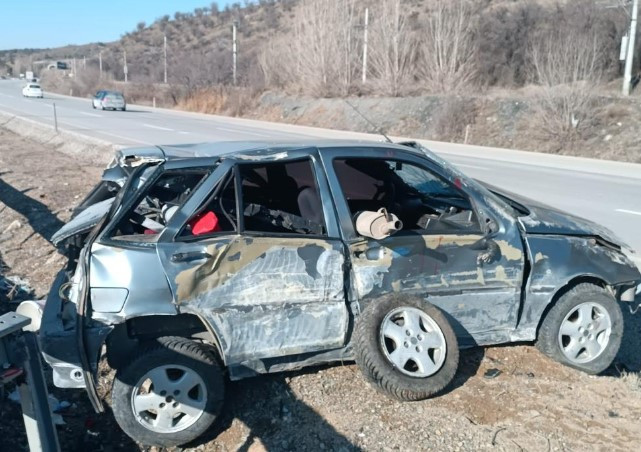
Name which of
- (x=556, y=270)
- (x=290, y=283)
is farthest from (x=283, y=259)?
(x=556, y=270)

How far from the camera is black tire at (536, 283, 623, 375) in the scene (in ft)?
14.9

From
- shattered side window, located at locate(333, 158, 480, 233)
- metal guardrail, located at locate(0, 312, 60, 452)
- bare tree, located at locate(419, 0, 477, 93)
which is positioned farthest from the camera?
bare tree, located at locate(419, 0, 477, 93)

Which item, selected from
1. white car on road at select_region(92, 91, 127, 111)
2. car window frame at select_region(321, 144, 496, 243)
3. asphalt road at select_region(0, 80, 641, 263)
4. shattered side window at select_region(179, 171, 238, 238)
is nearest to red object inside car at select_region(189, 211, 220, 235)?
shattered side window at select_region(179, 171, 238, 238)

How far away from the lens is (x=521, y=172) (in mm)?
17656

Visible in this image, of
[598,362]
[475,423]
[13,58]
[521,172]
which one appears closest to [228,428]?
[475,423]

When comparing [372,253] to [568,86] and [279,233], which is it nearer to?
[279,233]

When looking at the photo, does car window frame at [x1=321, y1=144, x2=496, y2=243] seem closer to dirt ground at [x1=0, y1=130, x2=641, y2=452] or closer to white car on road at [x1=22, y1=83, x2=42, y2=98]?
dirt ground at [x1=0, y1=130, x2=641, y2=452]

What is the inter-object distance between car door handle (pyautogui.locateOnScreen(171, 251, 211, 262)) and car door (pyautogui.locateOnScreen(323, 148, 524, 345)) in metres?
0.91

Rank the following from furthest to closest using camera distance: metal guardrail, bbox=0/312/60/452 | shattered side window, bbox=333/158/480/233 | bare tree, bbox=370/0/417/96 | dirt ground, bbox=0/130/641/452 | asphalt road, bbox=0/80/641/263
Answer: bare tree, bbox=370/0/417/96 → asphalt road, bbox=0/80/641/263 → shattered side window, bbox=333/158/480/233 → dirt ground, bbox=0/130/641/452 → metal guardrail, bbox=0/312/60/452

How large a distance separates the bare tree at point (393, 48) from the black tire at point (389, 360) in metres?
34.4

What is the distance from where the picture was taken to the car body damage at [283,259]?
3678mm

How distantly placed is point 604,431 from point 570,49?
25.2m

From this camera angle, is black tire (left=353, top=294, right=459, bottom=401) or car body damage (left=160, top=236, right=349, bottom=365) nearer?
car body damage (left=160, top=236, right=349, bottom=365)

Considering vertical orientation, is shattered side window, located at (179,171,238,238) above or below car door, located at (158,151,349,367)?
above
